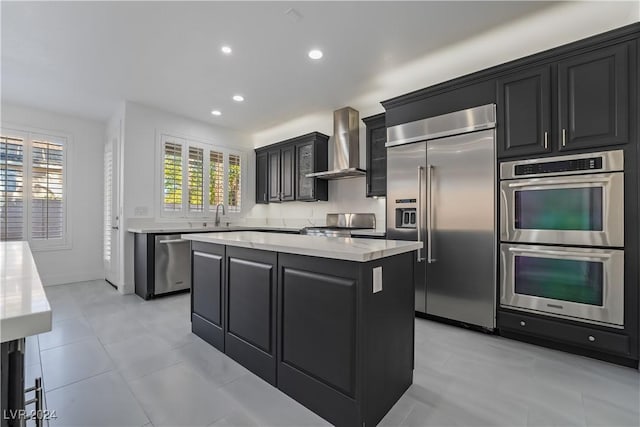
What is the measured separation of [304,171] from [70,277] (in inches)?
171

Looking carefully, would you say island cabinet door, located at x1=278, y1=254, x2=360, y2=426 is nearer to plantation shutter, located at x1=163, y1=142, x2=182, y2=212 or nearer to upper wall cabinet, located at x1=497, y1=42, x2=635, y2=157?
upper wall cabinet, located at x1=497, y1=42, x2=635, y2=157

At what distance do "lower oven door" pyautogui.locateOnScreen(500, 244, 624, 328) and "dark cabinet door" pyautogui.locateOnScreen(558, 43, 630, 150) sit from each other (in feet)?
2.90

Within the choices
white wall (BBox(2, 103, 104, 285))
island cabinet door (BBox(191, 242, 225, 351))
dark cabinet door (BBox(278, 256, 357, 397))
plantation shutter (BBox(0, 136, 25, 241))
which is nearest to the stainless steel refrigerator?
dark cabinet door (BBox(278, 256, 357, 397))

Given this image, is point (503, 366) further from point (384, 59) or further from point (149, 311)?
point (149, 311)

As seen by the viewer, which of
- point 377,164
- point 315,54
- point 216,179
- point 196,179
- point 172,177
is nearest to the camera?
point 315,54

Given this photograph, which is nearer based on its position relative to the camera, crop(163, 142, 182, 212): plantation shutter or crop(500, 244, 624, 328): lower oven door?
crop(500, 244, 624, 328): lower oven door

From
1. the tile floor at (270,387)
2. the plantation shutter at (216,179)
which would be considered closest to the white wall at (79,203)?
the plantation shutter at (216,179)

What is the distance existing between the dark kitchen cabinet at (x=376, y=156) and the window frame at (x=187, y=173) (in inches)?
115

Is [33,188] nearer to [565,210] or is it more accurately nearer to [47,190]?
[47,190]

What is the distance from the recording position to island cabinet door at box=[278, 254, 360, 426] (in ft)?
5.01

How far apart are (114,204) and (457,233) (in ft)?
16.6

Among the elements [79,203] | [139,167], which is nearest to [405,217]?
[139,167]

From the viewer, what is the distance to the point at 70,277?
16.2ft

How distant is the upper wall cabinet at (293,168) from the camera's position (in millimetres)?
4898
